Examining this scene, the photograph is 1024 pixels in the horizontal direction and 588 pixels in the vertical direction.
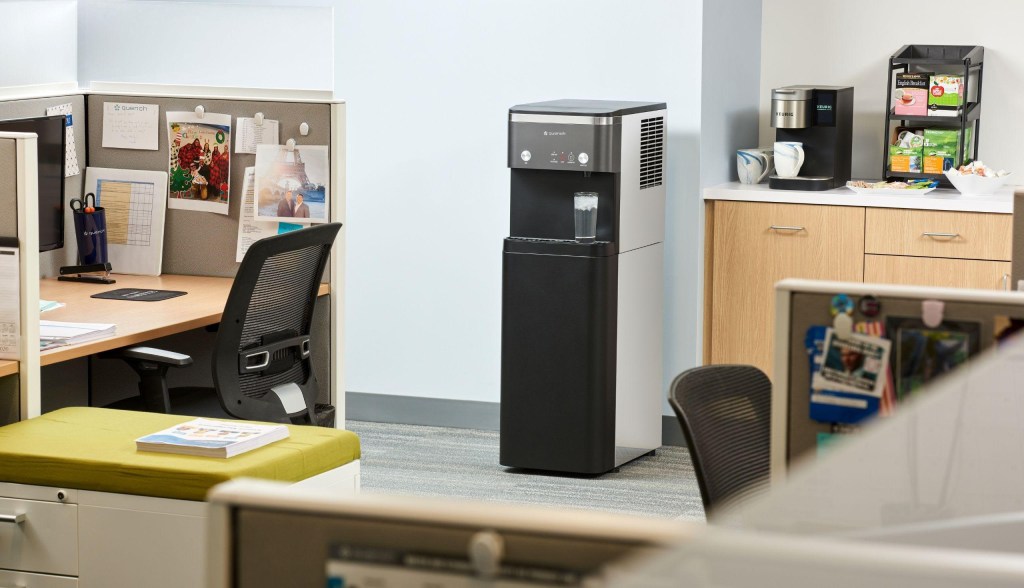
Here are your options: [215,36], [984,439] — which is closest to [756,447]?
[984,439]

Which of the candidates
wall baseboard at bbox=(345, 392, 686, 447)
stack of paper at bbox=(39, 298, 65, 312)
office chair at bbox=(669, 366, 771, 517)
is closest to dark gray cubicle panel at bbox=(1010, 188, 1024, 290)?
office chair at bbox=(669, 366, 771, 517)

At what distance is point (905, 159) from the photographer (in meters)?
4.89

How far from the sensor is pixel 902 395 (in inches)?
63.2

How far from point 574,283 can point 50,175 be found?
1.64 meters

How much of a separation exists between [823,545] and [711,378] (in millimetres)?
1592

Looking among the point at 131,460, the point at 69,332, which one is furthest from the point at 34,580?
the point at 69,332

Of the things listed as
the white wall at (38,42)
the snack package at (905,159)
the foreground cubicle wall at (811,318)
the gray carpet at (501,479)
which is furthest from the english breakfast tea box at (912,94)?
the foreground cubicle wall at (811,318)

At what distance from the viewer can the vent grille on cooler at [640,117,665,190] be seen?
4.46m

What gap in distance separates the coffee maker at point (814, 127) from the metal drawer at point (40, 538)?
3.06 meters

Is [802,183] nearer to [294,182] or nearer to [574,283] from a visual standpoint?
[574,283]

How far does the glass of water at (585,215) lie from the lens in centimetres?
427

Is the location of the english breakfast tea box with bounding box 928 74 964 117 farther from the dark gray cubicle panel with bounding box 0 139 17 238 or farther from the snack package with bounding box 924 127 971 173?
the dark gray cubicle panel with bounding box 0 139 17 238

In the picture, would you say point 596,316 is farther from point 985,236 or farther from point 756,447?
point 756,447

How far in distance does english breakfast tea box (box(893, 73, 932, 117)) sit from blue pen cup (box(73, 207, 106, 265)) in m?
2.82
